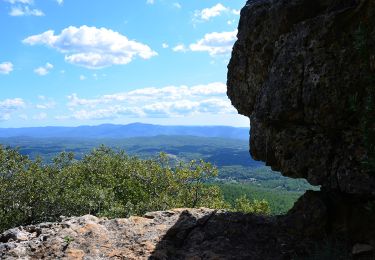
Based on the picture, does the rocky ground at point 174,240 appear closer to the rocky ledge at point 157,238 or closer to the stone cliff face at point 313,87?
the rocky ledge at point 157,238

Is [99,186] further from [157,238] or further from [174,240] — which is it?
[174,240]

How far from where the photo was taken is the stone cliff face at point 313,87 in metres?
13.6

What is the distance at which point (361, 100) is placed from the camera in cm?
1344

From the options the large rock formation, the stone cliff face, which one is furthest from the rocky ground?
the stone cliff face

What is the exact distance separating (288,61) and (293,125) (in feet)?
8.59

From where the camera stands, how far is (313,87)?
14.8 metres

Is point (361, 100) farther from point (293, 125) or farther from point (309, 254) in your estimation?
point (309, 254)

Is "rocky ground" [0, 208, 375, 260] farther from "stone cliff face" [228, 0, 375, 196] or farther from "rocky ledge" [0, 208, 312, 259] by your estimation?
"stone cliff face" [228, 0, 375, 196]

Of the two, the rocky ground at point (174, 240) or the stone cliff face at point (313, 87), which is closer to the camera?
the stone cliff face at point (313, 87)

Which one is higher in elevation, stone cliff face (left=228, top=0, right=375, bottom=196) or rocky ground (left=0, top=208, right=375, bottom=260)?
stone cliff face (left=228, top=0, right=375, bottom=196)

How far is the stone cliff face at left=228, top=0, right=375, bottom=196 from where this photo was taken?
1355 cm

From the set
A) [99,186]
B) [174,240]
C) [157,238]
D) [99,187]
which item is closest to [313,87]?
[174,240]

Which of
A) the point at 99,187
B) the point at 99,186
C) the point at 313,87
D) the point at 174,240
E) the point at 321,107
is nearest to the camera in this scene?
the point at 321,107

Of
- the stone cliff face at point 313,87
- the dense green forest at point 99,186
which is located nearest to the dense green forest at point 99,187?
the dense green forest at point 99,186
